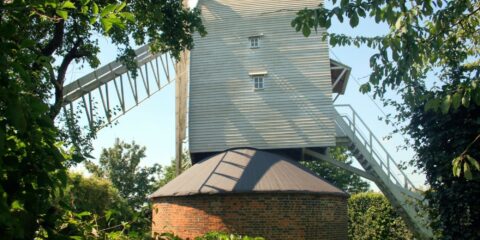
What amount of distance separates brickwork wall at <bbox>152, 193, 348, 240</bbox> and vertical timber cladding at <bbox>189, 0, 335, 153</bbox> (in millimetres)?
4010

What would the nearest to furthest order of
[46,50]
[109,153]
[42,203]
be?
[42,203]
[46,50]
[109,153]

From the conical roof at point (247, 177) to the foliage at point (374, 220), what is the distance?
425 centimetres

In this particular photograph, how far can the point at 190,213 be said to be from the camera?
55.3 ft

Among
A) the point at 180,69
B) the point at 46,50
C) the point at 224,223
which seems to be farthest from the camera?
the point at 180,69

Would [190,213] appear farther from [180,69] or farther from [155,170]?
[155,170]

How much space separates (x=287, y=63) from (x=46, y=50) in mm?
10821

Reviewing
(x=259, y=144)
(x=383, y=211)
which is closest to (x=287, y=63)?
(x=259, y=144)

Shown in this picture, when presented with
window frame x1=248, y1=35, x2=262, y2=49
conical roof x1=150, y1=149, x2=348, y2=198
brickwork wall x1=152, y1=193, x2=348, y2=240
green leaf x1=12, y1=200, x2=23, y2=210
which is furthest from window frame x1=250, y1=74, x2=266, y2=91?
green leaf x1=12, y1=200, x2=23, y2=210

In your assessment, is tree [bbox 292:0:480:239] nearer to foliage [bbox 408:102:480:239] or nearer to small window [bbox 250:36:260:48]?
foliage [bbox 408:102:480:239]

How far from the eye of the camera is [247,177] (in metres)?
17.0

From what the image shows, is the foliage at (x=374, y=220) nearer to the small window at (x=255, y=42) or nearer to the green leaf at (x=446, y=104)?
the small window at (x=255, y=42)

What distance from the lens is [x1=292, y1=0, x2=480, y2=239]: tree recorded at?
4.83 m

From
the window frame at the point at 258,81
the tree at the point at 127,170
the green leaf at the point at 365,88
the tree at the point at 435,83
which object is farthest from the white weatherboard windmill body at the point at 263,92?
the tree at the point at 127,170

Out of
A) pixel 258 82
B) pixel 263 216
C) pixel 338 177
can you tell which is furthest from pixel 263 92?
pixel 338 177
